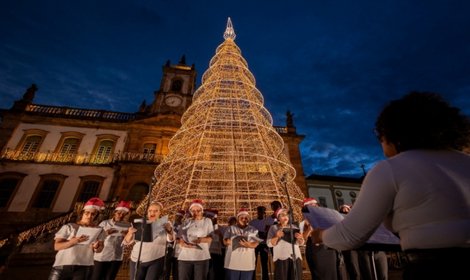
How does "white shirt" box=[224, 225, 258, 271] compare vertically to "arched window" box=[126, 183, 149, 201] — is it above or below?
below

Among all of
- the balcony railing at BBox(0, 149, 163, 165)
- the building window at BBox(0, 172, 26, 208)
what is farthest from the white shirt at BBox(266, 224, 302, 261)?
the building window at BBox(0, 172, 26, 208)

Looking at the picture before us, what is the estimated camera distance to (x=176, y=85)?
2314cm

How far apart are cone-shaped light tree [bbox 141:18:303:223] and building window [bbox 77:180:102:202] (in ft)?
34.5

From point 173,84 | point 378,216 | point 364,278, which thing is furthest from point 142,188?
point 378,216

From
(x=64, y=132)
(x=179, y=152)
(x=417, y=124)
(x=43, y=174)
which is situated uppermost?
(x=64, y=132)

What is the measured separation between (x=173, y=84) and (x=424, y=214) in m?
24.1

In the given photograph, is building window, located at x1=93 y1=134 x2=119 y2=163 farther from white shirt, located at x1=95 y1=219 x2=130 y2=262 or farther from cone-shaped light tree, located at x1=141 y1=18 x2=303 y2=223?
white shirt, located at x1=95 y1=219 x2=130 y2=262

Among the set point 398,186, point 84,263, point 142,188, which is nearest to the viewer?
point 398,186

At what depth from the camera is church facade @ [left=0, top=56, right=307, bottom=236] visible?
589 inches

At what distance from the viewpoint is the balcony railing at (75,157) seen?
1603 cm

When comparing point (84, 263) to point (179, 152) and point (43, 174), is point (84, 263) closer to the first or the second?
point (179, 152)

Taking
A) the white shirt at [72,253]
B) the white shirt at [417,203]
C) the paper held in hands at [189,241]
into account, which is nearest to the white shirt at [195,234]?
the paper held in hands at [189,241]

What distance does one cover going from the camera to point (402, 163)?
1.06 metres

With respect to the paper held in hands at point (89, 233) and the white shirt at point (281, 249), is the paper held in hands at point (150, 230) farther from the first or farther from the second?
the white shirt at point (281, 249)
